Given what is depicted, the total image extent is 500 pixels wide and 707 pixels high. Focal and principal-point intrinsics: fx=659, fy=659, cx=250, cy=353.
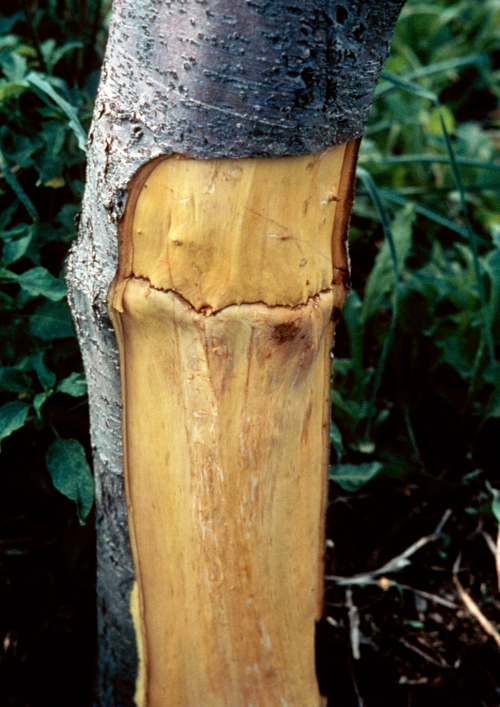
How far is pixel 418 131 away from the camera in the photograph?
91.6 inches

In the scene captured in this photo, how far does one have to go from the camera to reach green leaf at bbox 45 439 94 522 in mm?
943

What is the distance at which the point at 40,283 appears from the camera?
1.00 metres

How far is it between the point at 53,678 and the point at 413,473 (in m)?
0.84

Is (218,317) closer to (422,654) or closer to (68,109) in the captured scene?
(68,109)

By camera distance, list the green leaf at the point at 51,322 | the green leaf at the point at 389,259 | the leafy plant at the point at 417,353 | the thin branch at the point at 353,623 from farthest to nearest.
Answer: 1. the green leaf at the point at 389,259
2. the leafy plant at the point at 417,353
3. the thin branch at the point at 353,623
4. the green leaf at the point at 51,322

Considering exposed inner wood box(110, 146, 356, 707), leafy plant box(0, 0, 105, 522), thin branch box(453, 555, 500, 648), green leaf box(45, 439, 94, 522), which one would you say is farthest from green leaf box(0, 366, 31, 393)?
thin branch box(453, 555, 500, 648)

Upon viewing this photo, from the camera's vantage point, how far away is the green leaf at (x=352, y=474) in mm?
1322

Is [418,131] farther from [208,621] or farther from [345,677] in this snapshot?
[208,621]

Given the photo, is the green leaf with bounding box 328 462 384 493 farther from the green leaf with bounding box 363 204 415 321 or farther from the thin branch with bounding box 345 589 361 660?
the green leaf with bounding box 363 204 415 321

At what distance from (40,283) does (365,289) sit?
3.24 feet

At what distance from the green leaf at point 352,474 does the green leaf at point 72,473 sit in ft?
1.77

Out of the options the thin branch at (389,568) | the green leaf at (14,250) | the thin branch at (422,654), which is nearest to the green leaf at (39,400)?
the green leaf at (14,250)

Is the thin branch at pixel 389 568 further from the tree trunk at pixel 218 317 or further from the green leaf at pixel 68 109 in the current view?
the green leaf at pixel 68 109

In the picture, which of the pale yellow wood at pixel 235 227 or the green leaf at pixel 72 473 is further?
the green leaf at pixel 72 473
